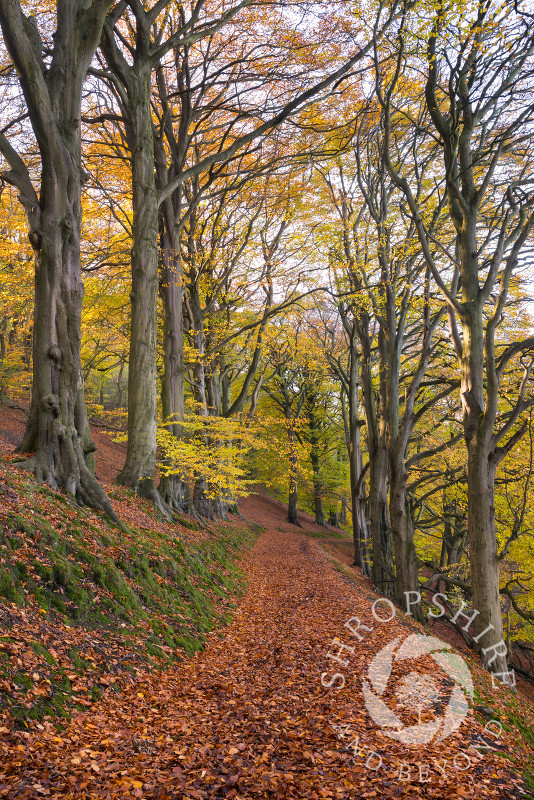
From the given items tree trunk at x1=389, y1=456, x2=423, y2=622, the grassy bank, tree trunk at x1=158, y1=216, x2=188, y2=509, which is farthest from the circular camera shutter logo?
A: tree trunk at x1=158, y1=216, x2=188, y2=509

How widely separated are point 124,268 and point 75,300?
7.97 metres

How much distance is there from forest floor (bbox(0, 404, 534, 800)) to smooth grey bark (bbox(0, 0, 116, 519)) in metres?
3.06

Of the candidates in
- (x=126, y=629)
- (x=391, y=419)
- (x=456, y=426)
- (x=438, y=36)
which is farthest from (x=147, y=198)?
(x=456, y=426)

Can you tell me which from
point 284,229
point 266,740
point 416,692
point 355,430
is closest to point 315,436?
point 355,430

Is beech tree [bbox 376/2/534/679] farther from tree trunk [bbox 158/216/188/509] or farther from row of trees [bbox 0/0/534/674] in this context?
tree trunk [bbox 158/216/188/509]

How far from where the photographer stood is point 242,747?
11.3 feet

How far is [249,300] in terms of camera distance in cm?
1756

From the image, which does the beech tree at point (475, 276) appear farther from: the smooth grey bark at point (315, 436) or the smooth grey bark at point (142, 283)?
the smooth grey bark at point (315, 436)

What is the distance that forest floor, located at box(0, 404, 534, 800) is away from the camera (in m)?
2.78

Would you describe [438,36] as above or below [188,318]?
above

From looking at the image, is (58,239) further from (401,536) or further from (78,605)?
(401,536)

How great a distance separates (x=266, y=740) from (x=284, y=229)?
15534 millimetres

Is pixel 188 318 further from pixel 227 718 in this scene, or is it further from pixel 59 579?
pixel 227 718

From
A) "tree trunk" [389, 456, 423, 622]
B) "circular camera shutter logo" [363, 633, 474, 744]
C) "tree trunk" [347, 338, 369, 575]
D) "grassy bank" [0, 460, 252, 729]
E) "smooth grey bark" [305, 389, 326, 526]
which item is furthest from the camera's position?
"smooth grey bark" [305, 389, 326, 526]
